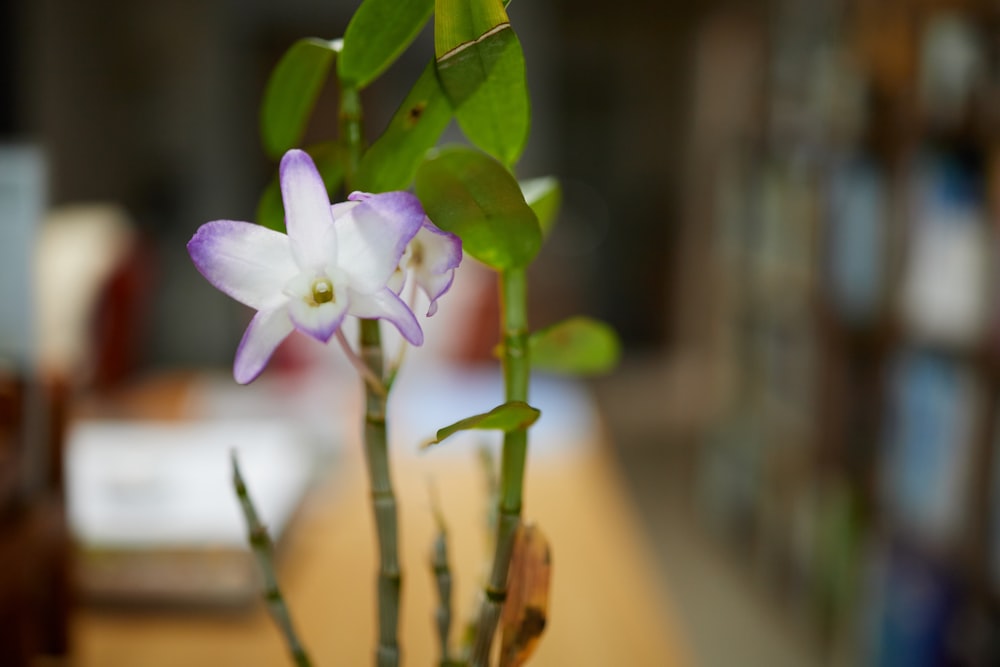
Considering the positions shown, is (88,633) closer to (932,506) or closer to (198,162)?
(932,506)

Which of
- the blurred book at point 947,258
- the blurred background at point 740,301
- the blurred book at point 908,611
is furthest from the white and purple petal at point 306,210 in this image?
the blurred book at point 908,611

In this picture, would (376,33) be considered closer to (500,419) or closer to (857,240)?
(500,419)

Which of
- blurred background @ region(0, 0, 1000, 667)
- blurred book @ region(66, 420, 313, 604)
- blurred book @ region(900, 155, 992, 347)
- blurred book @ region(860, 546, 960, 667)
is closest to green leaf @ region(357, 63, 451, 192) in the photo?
blurred background @ region(0, 0, 1000, 667)

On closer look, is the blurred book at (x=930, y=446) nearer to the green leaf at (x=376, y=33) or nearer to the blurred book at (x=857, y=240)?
the blurred book at (x=857, y=240)

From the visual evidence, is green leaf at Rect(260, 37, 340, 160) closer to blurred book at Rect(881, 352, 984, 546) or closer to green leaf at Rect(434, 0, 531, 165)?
green leaf at Rect(434, 0, 531, 165)

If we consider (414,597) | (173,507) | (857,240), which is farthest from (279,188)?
(857,240)

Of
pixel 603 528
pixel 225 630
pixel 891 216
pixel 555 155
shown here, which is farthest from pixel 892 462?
pixel 555 155
